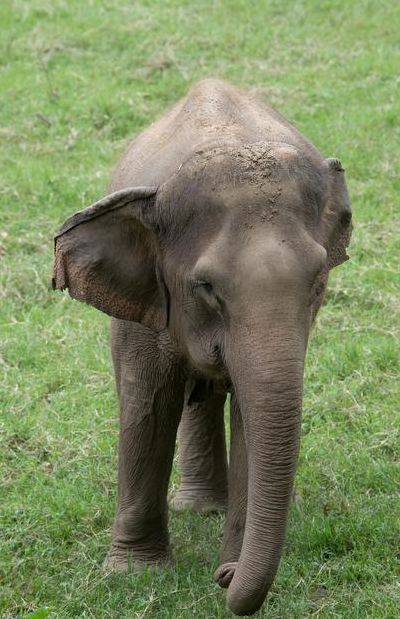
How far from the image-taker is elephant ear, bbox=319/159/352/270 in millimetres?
4605

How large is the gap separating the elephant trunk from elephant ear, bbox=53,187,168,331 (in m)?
0.61

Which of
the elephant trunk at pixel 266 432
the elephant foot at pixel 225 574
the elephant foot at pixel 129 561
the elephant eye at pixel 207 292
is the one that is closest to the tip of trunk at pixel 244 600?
the elephant trunk at pixel 266 432

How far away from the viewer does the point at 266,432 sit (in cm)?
403

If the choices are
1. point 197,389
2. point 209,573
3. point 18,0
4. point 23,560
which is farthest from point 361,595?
point 18,0

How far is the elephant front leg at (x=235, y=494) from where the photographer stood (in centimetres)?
484

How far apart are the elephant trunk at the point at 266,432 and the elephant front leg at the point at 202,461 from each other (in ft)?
5.41

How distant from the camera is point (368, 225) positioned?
27.5 ft

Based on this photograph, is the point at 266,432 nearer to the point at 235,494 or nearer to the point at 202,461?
the point at 235,494

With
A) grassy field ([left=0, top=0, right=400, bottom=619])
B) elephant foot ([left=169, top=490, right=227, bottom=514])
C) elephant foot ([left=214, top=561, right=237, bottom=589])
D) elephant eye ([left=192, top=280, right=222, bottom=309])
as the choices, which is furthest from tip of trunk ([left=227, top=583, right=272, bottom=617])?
elephant foot ([left=169, top=490, right=227, bottom=514])

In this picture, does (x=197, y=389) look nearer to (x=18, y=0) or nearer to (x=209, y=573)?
(x=209, y=573)

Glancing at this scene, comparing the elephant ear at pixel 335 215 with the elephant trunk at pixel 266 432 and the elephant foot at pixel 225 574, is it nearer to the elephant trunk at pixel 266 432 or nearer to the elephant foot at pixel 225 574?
the elephant trunk at pixel 266 432

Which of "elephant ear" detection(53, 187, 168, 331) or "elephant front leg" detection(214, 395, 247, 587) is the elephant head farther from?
"elephant front leg" detection(214, 395, 247, 587)

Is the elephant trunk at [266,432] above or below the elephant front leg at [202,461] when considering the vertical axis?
above

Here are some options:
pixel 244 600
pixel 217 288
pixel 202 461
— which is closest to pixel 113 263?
pixel 217 288
